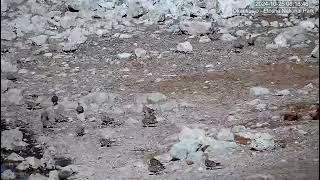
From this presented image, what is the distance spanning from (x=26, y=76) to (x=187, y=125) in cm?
109

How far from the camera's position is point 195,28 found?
3.26 metres

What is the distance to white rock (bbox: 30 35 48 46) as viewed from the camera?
10.4 feet

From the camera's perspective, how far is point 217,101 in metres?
2.70

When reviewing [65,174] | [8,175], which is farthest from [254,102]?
[8,175]

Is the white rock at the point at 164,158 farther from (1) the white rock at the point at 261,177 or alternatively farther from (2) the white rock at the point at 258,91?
(2) the white rock at the point at 258,91

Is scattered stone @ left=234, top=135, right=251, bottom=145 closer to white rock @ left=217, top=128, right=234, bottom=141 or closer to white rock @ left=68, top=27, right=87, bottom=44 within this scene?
white rock @ left=217, top=128, right=234, bottom=141

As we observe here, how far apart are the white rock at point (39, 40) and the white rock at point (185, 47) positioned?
91cm

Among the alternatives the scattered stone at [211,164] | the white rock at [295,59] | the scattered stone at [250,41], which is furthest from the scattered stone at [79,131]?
the white rock at [295,59]

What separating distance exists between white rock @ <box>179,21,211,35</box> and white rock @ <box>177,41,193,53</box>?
0.16 meters

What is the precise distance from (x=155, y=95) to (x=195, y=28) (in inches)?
29.5

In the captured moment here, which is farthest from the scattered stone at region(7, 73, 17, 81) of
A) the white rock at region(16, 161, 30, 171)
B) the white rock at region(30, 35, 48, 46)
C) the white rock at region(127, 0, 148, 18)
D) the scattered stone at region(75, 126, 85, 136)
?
the white rock at region(127, 0, 148, 18)

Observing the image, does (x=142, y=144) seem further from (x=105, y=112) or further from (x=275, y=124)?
(x=275, y=124)

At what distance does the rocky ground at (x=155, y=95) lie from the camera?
7.61 feet

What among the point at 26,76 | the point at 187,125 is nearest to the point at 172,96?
the point at 187,125
